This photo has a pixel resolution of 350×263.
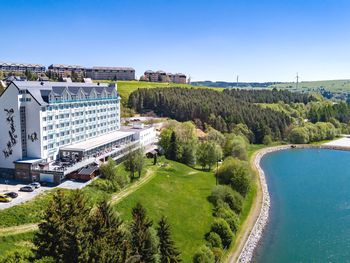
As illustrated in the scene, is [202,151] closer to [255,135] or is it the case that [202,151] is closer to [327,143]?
[255,135]

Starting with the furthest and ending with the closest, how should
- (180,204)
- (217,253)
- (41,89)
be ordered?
1. (41,89)
2. (180,204)
3. (217,253)

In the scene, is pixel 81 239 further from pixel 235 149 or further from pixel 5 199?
pixel 235 149

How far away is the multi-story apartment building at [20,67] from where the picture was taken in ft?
490

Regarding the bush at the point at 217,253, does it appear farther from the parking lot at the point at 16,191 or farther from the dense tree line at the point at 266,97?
the dense tree line at the point at 266,97

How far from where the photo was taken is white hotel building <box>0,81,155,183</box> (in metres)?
53.4

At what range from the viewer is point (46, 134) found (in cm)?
5588

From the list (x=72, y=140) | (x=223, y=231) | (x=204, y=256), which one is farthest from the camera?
(x=72, y=140)

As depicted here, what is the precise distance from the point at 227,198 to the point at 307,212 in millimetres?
15028

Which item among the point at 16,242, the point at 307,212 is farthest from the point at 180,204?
the point at 16,242

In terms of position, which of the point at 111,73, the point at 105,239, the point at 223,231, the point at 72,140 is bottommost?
the point at 223,231

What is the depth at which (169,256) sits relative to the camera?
3572 cm

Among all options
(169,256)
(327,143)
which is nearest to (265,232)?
(169,256)

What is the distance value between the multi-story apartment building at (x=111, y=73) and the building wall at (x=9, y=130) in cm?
13178

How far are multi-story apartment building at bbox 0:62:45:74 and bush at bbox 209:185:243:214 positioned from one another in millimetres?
114839
